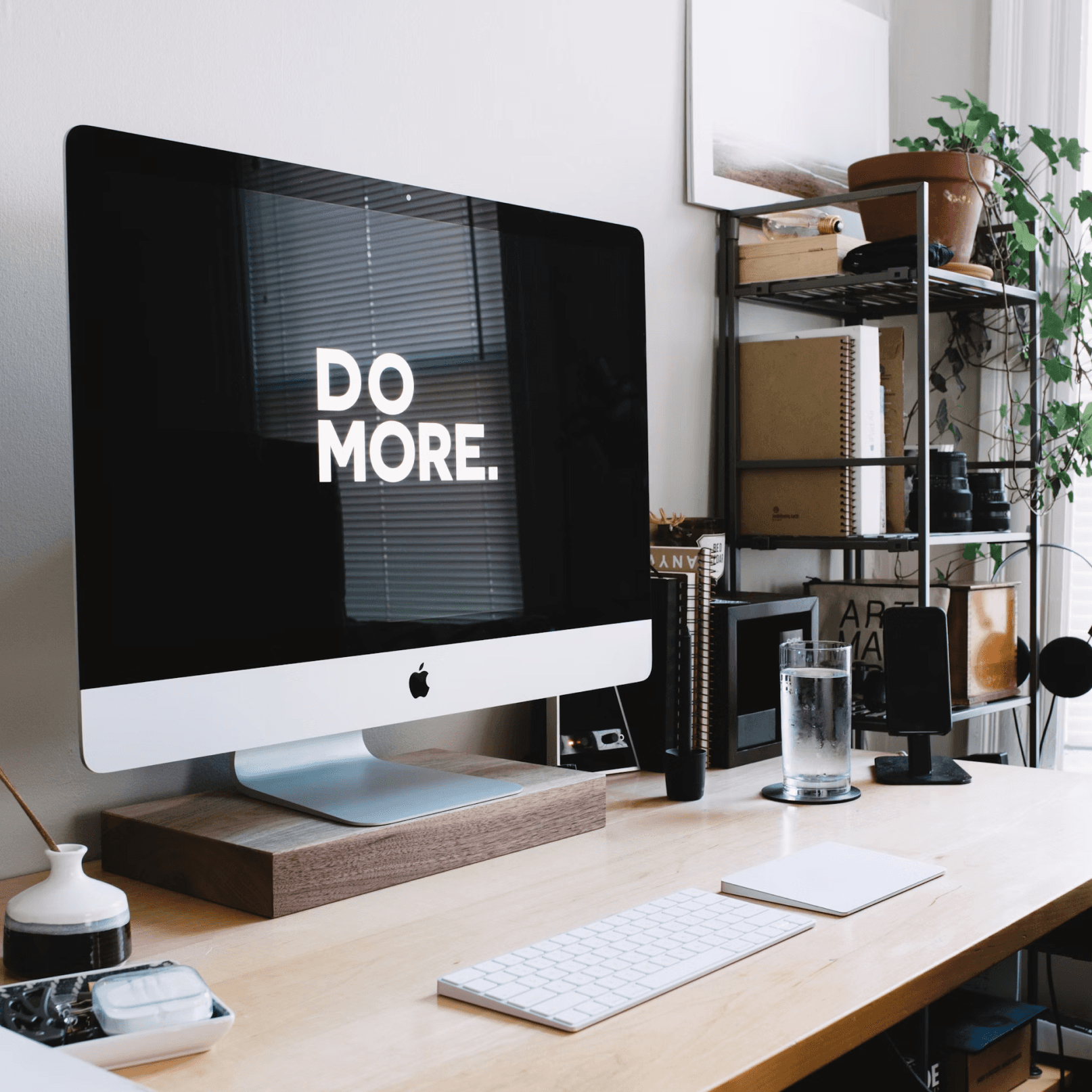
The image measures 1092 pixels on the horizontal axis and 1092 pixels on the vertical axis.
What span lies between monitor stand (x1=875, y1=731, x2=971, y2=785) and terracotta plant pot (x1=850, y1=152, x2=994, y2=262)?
2.67 feet

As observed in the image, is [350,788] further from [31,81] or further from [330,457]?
[31,81]

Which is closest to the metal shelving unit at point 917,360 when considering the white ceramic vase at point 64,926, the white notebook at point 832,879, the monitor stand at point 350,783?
the white notebook at point 832,879

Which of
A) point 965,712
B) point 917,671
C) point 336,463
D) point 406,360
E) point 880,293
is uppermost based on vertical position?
point 880,293

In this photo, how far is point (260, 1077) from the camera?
2.30ft

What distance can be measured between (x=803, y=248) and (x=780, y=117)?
290mm

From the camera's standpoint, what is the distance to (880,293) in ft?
6.79

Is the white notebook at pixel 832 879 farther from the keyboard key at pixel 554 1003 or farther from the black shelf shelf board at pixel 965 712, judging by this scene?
the black shelf shelf board at pixel 965 712

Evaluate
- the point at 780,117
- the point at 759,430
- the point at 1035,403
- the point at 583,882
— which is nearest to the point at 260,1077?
the point at 583,882

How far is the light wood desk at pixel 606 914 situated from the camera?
718 millimetres

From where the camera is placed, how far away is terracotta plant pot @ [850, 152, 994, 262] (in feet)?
6.21

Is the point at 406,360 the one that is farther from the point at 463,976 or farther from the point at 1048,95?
the point at 1048,95

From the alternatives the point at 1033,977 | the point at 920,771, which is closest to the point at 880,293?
the point at 920,771

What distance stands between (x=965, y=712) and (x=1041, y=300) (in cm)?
78

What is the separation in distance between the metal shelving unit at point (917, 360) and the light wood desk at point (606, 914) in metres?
0.61
